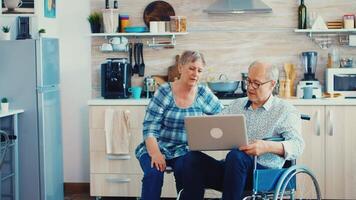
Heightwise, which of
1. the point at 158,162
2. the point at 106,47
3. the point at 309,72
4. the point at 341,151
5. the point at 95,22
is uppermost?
the point at 95,22

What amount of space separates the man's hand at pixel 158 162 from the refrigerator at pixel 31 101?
4.72 feet

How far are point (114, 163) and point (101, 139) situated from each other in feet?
0.73

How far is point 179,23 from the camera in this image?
5371mm

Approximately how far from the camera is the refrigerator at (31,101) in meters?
4.76

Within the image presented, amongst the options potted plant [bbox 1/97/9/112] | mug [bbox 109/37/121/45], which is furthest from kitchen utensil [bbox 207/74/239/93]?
potted plant [bbox 1/97/9/112]

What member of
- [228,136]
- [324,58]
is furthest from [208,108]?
[324,58]

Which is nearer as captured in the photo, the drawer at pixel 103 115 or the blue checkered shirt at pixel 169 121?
the blue checkered shirt at pixel 169 121

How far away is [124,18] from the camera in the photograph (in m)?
5.45

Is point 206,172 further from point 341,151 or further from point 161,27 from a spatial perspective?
point 161,27

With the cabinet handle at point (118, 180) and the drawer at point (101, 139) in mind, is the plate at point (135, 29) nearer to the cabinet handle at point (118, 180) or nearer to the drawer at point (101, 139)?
the drawer at point (101, 139)

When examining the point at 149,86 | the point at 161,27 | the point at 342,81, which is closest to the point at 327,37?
the point at 342,81

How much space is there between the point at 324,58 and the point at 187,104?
2081 mm

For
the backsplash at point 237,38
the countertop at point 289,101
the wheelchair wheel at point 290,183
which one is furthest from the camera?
the backsplash at point 237,38

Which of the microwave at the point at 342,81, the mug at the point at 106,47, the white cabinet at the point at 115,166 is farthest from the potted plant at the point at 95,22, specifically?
the microwave at the point at 342,81
